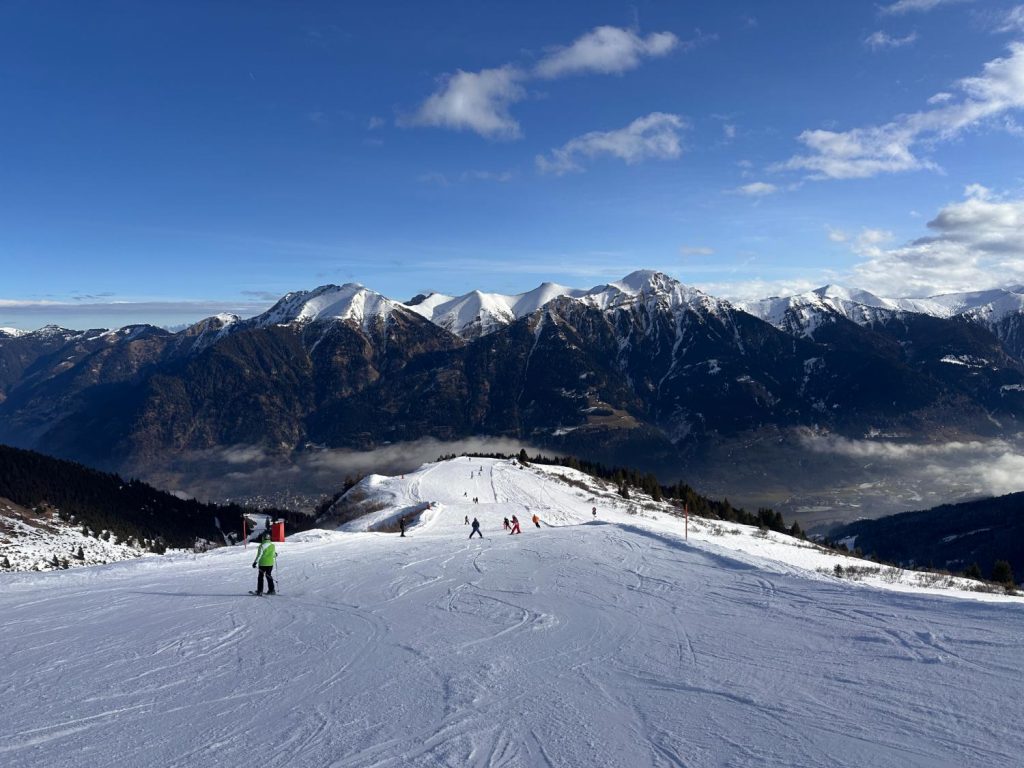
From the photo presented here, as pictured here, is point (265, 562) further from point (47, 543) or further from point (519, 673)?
point (47, 543)

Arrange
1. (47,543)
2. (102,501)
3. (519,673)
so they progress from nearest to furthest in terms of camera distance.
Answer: (519,673)
(47,543)
(102,501)

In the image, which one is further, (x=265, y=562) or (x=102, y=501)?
(x=102, y=501)

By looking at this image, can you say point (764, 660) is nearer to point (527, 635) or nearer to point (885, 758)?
point (885, 758)

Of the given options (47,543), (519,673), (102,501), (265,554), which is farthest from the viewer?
(102,501)

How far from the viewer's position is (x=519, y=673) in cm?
940

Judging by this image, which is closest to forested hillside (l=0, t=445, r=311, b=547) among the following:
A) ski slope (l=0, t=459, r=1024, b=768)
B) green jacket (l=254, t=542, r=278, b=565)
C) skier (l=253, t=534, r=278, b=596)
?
skier (l=253, t=534, r=278, b=596)

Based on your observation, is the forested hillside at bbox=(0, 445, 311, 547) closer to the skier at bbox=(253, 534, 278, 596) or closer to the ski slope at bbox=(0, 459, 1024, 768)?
the skier at bbox=(253, 534, 278, 596)

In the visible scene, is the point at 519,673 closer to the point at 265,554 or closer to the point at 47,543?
the point at 265,554

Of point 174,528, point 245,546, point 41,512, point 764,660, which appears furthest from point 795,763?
point 174,528

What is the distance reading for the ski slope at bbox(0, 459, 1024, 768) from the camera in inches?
268

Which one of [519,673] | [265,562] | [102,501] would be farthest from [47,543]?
[519,673]

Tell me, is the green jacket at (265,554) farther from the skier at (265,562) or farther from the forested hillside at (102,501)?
the forested hillside at (102,501)

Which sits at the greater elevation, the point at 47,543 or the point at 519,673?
the point at 519,673

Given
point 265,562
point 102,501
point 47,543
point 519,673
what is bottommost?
point 47,543
